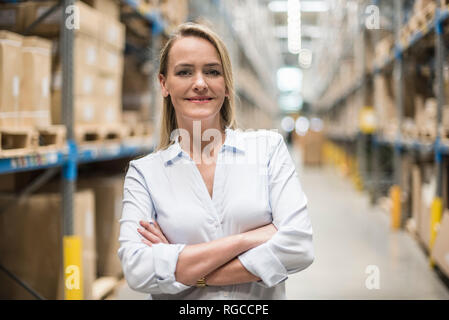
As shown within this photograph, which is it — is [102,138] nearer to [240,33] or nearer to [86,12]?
[86,12]

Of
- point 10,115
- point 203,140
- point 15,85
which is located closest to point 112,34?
point 15,85

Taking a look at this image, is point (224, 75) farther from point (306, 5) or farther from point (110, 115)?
point (306, 5)

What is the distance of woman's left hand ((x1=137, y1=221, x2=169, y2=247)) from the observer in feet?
4.66

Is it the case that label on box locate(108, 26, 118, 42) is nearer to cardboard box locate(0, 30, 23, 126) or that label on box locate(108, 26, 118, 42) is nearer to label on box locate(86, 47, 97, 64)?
label on box locate(86, 47, 97, 64)

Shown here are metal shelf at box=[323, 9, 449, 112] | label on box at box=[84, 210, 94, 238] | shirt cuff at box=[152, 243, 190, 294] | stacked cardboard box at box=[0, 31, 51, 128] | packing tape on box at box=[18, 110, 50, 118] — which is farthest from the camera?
metal shelf at box=[323, 9, 449, 112]

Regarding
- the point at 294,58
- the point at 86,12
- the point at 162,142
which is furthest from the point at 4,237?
the point at 294,58

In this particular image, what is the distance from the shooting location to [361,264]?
418 cm

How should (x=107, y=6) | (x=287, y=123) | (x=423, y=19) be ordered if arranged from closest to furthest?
1. (x=107, y=6)
2. (x=423, y=19)
3. (x=287, y=123)

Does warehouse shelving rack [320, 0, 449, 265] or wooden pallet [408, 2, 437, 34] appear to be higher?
wooden pallet [408, 2, 437, 34]

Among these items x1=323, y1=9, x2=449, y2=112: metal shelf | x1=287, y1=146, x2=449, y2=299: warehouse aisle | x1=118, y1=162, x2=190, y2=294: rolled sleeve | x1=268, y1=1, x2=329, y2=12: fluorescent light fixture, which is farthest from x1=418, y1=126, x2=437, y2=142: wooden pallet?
x1=268, y1=1, x2=329, y2=12: fluorescent light fixture

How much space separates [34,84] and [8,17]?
28.7 inches

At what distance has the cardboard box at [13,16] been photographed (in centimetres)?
300

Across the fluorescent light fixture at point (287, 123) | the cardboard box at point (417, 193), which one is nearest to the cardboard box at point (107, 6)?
the cardboard box at point (417, 193)

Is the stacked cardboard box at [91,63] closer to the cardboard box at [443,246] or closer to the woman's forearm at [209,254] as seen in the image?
the woman's forearm at [209,254]
